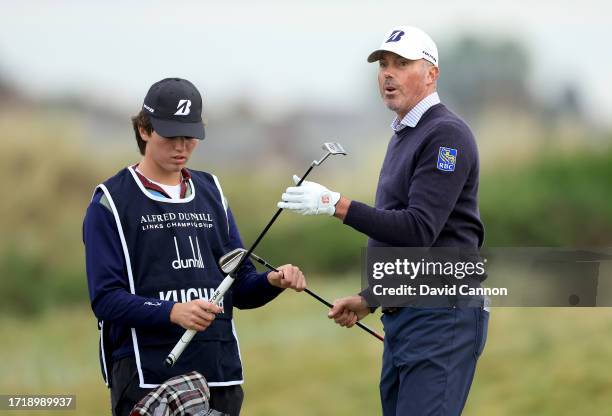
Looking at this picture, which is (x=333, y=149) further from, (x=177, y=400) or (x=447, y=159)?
(x=177, y=400)

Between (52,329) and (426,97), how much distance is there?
6.54 meters

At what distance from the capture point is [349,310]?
435 centimetres

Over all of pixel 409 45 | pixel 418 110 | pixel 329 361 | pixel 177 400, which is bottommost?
pixel 329 361

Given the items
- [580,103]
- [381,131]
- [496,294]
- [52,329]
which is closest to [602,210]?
[580,103]

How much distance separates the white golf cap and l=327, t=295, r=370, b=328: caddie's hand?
35.9 inches

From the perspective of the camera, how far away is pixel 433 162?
3.95 m

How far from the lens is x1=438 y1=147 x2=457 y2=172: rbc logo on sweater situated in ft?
12.9

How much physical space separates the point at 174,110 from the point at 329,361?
18.8 ft

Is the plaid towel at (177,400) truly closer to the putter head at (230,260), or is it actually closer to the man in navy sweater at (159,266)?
the man in navy sweater at (159,266)

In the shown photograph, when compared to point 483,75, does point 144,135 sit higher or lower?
higher

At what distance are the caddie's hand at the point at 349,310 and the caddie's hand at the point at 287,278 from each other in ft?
1.09

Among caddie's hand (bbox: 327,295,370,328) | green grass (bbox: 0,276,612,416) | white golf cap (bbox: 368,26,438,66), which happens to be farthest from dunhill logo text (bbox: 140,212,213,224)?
green grass (bbox: 0,276,612,416)

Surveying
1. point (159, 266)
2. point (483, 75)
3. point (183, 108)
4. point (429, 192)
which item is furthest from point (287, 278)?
point (483, 75)

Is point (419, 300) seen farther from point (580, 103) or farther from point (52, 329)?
point (580, 103)
